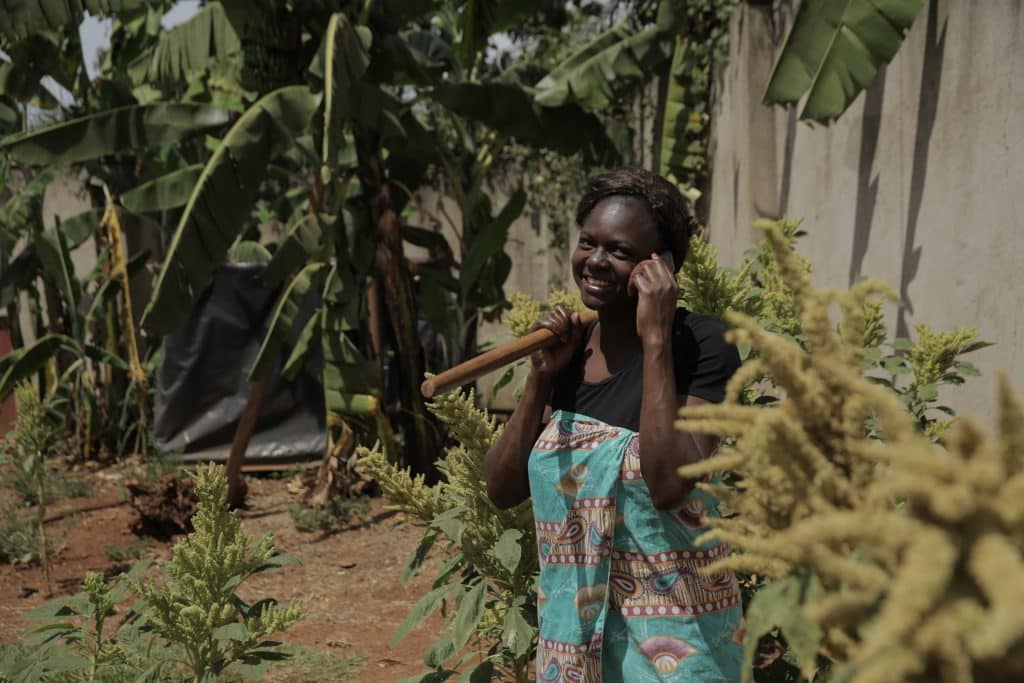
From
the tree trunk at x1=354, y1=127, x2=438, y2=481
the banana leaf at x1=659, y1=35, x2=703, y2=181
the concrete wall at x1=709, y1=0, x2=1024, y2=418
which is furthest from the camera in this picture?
the banana leaf at x1=659, y1=35, x2=703, y2=181

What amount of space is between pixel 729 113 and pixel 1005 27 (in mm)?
3164

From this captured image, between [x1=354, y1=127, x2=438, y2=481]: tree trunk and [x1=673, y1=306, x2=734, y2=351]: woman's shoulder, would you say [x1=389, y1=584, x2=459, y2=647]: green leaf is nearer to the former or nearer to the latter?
[x1=673, y1=306, x2=734, y2=351]: woman's shoulder

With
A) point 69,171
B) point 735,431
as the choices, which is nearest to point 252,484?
point 69,171

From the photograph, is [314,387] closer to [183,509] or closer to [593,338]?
[183,509]

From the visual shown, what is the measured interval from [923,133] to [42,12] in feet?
13.3

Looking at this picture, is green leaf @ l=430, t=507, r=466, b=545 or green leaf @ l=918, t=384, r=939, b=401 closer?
green leaf @ l=430, t=507, r=466, b=545

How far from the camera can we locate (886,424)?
0.79 m

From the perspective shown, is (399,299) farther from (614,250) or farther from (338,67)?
(614,250)

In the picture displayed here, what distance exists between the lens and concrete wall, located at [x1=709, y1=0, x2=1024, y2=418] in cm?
313

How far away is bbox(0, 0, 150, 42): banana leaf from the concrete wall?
356 centimetres

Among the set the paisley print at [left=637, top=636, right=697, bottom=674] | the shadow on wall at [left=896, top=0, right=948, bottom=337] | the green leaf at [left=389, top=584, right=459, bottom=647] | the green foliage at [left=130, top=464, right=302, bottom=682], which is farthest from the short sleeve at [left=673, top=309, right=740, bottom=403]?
the shadow on wall at [left=896, top=0, right=948, bottom=337]

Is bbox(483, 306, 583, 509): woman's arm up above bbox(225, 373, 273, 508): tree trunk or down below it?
above

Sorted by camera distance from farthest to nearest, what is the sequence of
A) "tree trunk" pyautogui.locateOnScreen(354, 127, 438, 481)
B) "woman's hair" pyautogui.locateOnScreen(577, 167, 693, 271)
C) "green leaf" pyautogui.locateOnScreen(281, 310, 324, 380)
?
"green leaf" pyautogui.locateOnScreen(281, 310, 324, 380) < "tree trunk" pyautogui.locateOnScreen(354, 127, 438, 481) < "woman's hair" pyautogui.locateOnScreen(577, 167, 693, 271)

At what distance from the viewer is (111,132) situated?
5.56 m
